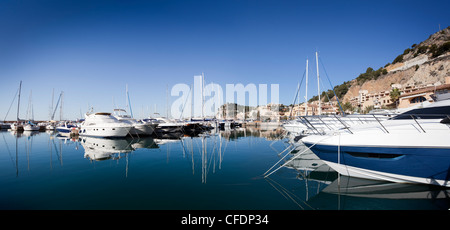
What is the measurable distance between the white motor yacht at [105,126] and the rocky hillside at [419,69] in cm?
7869

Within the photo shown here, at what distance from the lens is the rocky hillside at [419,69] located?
195 feet

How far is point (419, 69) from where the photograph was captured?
216ft

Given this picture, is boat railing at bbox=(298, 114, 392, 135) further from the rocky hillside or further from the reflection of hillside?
the rocky hillside

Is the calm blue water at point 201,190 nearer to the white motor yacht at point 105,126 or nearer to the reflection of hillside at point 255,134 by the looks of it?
the white motor yacht at point 105,126

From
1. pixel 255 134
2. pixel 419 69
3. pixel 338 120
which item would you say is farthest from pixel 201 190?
pixel 419 69

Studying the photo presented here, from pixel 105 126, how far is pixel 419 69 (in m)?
91.3

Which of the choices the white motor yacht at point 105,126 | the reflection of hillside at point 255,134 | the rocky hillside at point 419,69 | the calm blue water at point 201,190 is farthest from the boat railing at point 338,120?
the rocky hillside at point 419,69

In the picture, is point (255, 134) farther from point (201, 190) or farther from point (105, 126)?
point (201, 190)

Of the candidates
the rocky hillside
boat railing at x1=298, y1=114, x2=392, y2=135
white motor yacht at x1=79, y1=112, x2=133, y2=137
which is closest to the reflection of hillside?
boat railing at x1=298, y1=114, x2=392, y2=135
